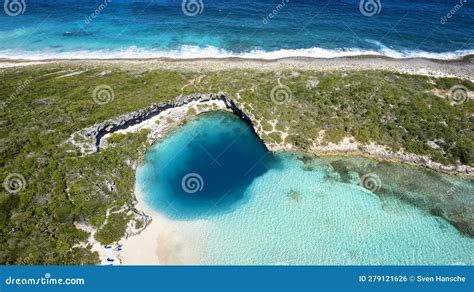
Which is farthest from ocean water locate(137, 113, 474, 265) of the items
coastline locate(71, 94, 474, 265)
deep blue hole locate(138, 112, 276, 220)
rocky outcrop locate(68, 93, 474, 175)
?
rocky outcrop locate(68, 93, 474, 175)

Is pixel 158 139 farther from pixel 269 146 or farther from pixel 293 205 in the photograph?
pixel 293 205

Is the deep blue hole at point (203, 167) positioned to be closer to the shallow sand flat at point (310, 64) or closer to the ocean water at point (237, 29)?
the shallow sand flat at point (310, 64)

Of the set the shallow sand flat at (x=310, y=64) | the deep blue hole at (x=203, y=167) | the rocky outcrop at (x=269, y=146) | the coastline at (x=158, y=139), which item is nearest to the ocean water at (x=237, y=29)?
the shallow sand flat at (x=310, y=64)

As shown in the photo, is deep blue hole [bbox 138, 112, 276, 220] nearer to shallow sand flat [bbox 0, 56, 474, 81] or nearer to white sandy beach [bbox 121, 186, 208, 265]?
white sandy beach [bbox 121, 186, 208, 265]

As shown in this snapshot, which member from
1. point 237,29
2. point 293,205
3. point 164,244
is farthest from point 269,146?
point 237,29

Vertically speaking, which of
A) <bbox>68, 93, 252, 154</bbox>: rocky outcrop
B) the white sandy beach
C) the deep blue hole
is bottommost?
the white sandy beach

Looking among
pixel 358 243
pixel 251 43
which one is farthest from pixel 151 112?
pixel 251 43

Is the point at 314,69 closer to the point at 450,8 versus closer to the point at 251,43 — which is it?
the point at 251,43
